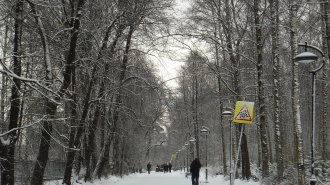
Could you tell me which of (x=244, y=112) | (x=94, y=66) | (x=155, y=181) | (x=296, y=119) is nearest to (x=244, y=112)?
(x=244, y=112)

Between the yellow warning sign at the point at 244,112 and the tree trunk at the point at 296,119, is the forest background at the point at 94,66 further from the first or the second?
the yellow warning sign at the point at 244,112

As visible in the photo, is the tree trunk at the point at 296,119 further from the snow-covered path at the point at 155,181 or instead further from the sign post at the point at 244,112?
the snow-covered path at the point at 155,181

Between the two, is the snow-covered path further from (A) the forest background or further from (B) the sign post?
(B) the sign post

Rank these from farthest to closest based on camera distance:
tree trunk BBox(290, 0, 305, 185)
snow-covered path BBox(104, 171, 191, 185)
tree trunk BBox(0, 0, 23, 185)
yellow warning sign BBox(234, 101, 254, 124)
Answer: snow-covered path BBox(104, 171, 191, 185) → yellow warning sign BBox(234, 101, 254, 124) → tree trunk BBox(290, 0, 305, 185) → tree trunk BBox(0, 0, 23, 185)

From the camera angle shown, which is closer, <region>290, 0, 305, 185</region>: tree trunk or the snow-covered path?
<region>290, 0, 305, 185</region>: tree trunk

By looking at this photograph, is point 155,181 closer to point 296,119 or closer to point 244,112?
point 244,112

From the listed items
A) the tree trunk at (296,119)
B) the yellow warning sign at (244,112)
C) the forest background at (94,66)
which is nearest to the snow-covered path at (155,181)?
the forest background at (94,66)

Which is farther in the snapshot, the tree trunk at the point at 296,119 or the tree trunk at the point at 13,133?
the tree trunk at the point at 296,119

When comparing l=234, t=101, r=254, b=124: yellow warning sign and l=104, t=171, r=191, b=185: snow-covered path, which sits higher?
l=234, t=101, r=254, b=124: yellow warning sign

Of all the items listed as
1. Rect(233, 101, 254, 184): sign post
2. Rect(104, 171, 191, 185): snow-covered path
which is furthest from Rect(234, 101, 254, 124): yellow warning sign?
Rect(104, 171, 191, 185): snow-covered path

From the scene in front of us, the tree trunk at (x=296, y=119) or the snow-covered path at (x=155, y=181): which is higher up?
the tree trunk at (x=296, y=119)

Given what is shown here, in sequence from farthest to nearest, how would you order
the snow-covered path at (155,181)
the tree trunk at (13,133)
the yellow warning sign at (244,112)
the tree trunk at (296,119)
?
the snow-covered path at (155,181), the yellow warning sign at (244,112), the tree trunk at (296,119), the tree trunk at (13,133)

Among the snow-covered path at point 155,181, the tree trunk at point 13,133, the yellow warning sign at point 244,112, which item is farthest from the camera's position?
the snow-covered path at point 155,181

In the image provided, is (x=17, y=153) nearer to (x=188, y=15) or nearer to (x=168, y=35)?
(x=168, y=35)
